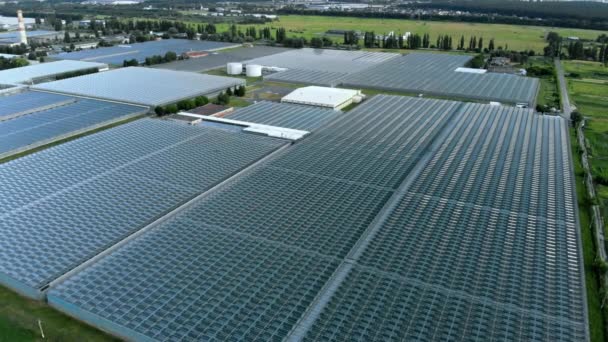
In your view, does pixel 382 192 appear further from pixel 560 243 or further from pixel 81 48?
pixel 81 48

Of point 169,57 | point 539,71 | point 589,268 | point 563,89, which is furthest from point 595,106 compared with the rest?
point 169,57

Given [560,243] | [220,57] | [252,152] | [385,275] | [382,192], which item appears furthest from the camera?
[220,57]

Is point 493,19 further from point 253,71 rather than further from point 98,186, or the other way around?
point 98,186

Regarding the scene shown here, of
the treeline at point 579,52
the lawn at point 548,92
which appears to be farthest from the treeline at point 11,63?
the treeline at point 579,52

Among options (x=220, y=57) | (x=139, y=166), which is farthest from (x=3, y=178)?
(x=220, y=57)

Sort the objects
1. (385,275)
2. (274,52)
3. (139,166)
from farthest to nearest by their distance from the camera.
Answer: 1. (274,52)
2. (139,166)
3. (385,275)

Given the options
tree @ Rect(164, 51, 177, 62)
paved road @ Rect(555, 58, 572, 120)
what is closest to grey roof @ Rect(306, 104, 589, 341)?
paved road @ Rect(555, 58, 572, 120)

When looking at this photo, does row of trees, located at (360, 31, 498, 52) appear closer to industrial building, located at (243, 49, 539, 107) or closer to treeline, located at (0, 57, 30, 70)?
industrial building, located at (243, 49, 539, 107)
